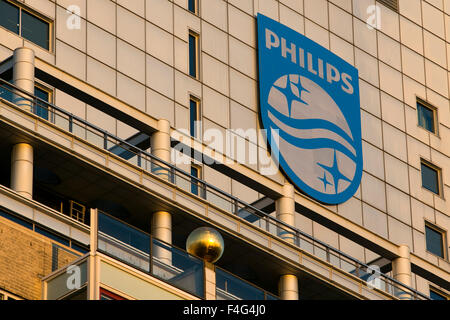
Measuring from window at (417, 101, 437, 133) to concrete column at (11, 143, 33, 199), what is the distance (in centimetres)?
3591

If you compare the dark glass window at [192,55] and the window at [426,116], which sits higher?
the window at [426,116]

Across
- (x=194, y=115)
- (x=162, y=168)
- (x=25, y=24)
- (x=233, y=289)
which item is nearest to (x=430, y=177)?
(x=194, y=115)

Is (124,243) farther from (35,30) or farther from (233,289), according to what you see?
(35,30)

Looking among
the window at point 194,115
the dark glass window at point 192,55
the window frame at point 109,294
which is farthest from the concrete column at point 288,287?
the window frame at point 109,294

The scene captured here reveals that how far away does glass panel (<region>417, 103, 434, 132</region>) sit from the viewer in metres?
86.8

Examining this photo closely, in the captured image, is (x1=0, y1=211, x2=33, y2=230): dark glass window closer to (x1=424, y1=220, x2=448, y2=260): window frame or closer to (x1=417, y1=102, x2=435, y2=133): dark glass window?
(x1=424, y1=220, x2=448, y2=260): window frame

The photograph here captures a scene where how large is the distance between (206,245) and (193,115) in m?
31.2

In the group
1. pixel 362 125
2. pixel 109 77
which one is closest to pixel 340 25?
pixel 362 125

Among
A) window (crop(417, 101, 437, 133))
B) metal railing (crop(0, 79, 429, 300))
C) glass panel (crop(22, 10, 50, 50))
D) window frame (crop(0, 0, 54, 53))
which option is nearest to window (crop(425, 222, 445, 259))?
window (crop(417, 101, 437, 133))

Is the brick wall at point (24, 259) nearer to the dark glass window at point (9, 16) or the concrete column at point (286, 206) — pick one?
the concrete column at point (286, 206)

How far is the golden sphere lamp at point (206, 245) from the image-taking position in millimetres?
41531

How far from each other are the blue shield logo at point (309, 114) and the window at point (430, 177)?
6188 mm
